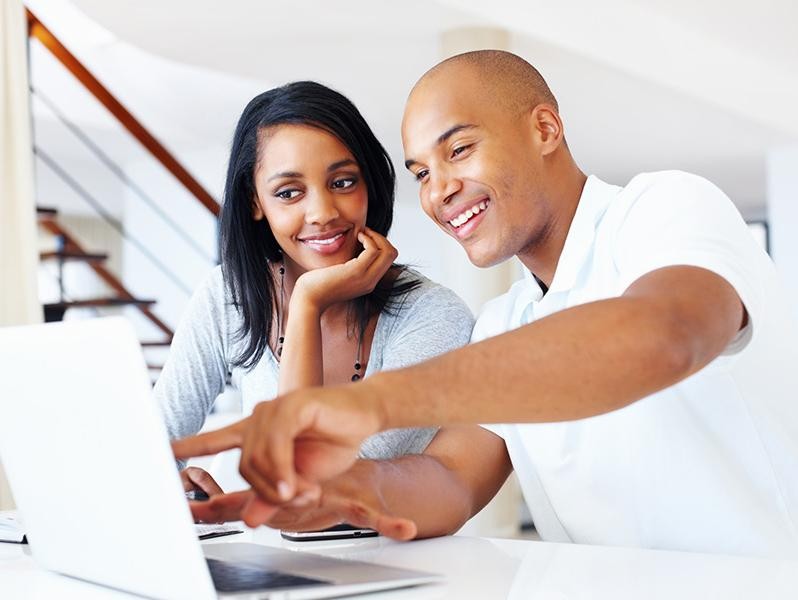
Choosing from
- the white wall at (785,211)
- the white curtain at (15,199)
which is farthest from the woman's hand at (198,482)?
the white wall at (785,211)

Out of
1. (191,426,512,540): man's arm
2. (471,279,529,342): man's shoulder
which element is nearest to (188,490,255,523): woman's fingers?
(191,426,512,540): man's arm

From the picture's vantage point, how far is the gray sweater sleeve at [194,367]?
2021 mm

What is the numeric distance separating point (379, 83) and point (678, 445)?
538 centimetres

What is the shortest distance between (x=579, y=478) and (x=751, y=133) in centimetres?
679

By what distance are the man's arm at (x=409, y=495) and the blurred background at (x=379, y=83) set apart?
3.24 meters

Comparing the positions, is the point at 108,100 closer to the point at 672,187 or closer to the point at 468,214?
the point at 468,214

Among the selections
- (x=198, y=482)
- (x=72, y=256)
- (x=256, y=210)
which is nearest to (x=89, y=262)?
(x=72, y=256)

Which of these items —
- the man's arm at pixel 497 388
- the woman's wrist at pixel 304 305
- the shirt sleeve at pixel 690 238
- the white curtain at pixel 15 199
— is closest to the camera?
the man's arm at pixel 497 388

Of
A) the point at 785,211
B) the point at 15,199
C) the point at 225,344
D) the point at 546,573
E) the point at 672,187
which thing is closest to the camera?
the point at 546,573

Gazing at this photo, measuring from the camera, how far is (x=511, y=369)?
0.89 m

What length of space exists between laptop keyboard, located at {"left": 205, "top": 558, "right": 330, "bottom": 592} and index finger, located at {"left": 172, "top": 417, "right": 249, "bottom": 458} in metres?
0.12

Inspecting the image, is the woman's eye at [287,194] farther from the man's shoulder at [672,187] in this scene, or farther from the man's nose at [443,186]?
the man's shoulder at [672,187]

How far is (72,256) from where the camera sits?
6582 millimetres

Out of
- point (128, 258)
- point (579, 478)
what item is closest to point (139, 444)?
point (579, 478)
